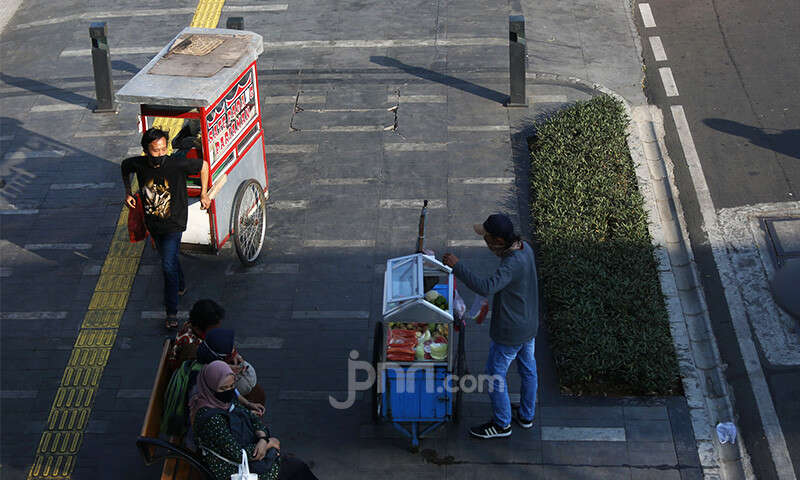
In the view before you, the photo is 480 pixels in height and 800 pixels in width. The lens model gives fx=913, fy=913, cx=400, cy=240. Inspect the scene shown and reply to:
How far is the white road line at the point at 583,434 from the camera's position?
7820 millimetres

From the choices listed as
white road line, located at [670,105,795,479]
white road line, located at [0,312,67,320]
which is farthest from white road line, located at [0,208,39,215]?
white road line, located at [670,105,795,479]

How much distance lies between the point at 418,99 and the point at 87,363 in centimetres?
588

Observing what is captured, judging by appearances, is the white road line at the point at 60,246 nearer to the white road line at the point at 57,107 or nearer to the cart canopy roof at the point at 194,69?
the cart canopy roof at the point at 194,69

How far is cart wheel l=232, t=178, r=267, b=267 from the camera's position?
9.25 metres

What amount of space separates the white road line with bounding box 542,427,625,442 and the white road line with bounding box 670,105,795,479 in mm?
1338

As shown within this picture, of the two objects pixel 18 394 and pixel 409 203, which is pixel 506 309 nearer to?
pixel 409 203

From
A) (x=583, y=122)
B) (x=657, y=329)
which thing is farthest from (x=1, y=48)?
(x=657, y=329)

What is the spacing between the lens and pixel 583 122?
1157cm

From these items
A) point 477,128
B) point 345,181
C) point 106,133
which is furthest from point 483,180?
point 106,133

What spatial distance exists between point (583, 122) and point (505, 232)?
17.2 feet

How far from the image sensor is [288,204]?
10.8 metres

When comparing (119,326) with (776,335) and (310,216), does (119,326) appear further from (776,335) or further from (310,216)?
(776,335)

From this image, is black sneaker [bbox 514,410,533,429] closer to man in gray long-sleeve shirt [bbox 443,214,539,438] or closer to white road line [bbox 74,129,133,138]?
man in gray long-sleeve shirt [bbox 443,214,539,438]

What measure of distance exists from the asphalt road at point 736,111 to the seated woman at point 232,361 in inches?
168
